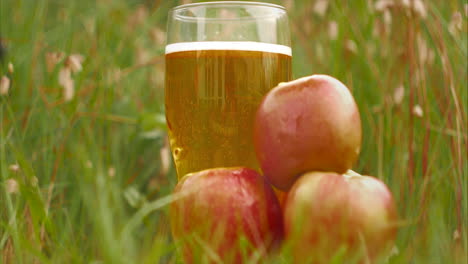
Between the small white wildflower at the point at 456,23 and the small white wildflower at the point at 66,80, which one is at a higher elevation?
the small white wildflower at the point at 456,23

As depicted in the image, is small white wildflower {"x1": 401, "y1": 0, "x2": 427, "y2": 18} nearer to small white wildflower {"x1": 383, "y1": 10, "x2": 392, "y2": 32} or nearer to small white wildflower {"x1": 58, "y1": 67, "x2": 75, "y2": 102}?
small white wildflower {"x1": 383, "y1": 10, "x2": 392, "y2": 32}

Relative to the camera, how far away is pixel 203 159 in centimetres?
187

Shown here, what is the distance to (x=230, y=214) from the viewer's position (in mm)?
1536

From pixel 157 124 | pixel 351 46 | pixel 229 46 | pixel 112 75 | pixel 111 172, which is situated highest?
pixel 229 46

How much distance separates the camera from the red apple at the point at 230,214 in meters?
1.53

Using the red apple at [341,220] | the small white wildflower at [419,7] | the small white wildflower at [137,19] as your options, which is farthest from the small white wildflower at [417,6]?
Answer: the small white wildflower at [137,19]

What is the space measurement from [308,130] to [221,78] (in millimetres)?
394

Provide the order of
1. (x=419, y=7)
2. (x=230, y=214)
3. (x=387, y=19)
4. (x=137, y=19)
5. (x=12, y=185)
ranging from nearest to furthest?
1. (x=230, y=214)
2. (x=12, y=185)
3. (x=419, y=7)
4. (x=387, y=19)
5. (x=137, y=19)

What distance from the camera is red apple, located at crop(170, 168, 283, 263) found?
1.53 meters

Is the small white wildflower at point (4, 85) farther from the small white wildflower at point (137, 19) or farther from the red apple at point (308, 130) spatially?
the small white wildflower at point (137, 19)

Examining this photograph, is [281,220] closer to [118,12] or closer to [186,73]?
[186,73]

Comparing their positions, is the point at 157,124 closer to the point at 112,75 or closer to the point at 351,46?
the point at 112,75

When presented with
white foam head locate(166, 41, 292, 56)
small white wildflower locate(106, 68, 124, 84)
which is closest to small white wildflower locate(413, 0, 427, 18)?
Result: white foam head locate(166, 41, 292, 56)

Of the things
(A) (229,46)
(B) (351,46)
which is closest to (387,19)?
(B) (351,46)
